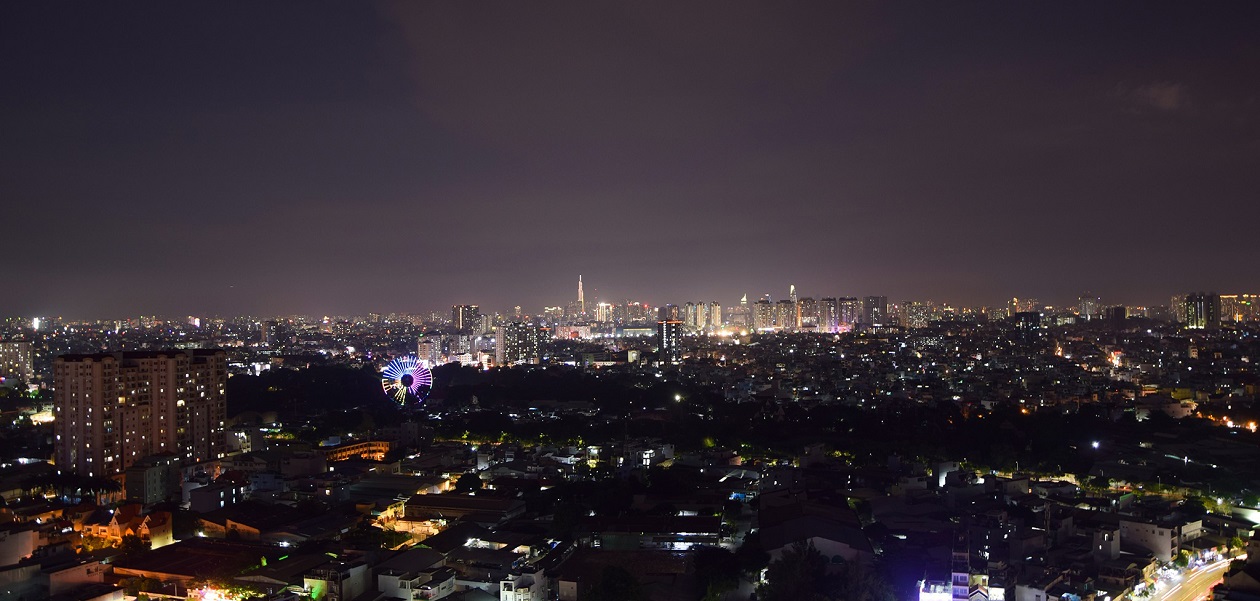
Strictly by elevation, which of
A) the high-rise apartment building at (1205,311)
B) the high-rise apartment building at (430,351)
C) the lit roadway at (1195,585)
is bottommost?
the lit roadway at (1195,585)

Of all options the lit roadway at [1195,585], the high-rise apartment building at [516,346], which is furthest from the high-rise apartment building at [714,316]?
the lit roadway at [1195,585]

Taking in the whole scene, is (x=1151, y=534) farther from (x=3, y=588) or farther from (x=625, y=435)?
(x=3, y=588)

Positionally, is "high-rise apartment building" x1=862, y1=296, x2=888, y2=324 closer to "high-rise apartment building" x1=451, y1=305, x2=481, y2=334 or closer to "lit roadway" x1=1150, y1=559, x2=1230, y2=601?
"high-rise apartment building" x1=451, y1=305, x2=481, y2=334

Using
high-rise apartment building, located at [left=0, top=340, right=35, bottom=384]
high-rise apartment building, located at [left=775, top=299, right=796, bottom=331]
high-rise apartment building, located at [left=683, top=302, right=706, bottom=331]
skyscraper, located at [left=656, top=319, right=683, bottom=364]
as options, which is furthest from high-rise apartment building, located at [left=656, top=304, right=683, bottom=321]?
high-rise apartment building, located at [left=0, top=340, right=35, bottom=384]

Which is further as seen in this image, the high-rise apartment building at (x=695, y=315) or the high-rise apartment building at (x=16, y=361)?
the high-rise apartment building at (x=695, y=315)

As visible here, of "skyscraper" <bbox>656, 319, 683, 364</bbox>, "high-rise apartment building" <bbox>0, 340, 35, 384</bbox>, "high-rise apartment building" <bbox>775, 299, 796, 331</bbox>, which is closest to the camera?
"high-rise apartment building" <bbox>0, 340, 35, 384</bbox>

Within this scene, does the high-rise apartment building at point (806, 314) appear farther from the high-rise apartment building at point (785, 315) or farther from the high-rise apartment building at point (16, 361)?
the high-rise apartment building at point (16, 361)

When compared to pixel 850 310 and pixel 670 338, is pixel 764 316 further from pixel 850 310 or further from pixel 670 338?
pixel 670 338

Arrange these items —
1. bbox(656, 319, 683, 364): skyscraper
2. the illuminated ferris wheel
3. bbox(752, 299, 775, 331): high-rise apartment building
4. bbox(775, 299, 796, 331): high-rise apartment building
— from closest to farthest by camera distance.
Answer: the illuminated ferris wheel < bbox(656, 319, 683, 364): skyscraper < bbox(775, 299, 796, 331): high-rise apartment building < bbox(752, 299, 775, 331): high-rise apartment building
